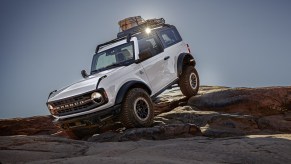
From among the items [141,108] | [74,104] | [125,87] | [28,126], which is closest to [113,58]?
[125,87]

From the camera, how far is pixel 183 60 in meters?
8.25

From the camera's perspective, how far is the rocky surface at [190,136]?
3.37 m

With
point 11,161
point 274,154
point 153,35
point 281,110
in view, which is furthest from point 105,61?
point 281,110

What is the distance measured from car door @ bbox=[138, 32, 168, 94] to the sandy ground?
99.5 inches

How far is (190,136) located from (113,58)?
283 cm

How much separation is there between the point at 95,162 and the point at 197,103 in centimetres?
590

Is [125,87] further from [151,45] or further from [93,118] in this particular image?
[151,45]

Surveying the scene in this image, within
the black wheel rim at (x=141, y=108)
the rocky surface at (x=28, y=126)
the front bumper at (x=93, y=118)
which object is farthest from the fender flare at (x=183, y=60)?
the rocky surface at (x=28, y=126)

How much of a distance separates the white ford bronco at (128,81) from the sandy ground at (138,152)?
114cm

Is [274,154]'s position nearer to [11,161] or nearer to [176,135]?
[176,135]

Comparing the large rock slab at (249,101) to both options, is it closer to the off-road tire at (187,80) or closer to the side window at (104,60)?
the off-road tire at (187,80)

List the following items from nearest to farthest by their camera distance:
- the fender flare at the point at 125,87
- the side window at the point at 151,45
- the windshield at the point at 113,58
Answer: the fender flare at the point at 125,87 < the windshield at the point at 113,58 < the side window at the point at 151,45

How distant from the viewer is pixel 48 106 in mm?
6109

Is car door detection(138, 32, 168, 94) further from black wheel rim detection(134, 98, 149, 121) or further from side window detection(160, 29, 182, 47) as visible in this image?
black wheel rim detection(134, 98, 149, 121)
